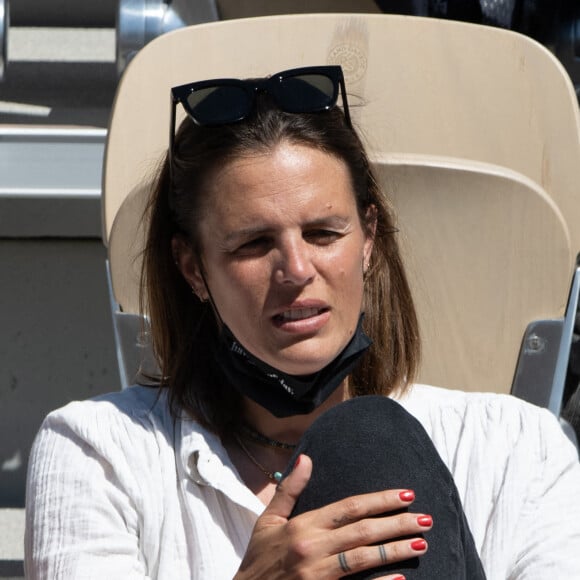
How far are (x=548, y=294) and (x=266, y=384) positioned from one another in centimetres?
53

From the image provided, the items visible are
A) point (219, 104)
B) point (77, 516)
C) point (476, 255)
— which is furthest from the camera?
point (476, 255)

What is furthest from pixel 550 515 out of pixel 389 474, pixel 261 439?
pixel 261 439

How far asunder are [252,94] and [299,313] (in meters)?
0.32

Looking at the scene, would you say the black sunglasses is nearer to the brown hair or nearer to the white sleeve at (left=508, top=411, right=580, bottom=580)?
the brown hair

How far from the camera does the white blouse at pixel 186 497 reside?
4.80 ft

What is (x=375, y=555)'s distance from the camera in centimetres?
126

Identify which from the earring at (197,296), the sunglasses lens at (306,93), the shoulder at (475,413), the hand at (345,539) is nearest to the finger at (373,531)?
the hand at (345,539)

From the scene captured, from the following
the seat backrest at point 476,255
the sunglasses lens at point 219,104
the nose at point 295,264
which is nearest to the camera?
the nose at point 295,264

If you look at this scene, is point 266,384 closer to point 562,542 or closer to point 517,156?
point 562,542

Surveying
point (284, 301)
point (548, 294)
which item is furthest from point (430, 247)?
point (284, 301)

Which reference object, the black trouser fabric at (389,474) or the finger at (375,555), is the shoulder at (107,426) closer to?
the black trouser fabric at (389,474)

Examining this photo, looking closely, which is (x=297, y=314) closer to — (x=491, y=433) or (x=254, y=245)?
(x=254, y=245)

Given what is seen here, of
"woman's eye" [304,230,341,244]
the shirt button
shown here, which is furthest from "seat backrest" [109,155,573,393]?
the shirt button

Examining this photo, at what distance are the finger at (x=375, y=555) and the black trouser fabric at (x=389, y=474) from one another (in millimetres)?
15
